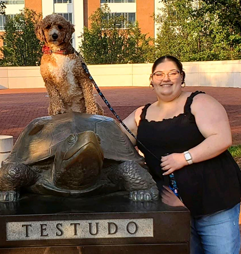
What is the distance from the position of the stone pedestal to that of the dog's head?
2104 mm

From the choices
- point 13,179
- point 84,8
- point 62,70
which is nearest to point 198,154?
point 13,179

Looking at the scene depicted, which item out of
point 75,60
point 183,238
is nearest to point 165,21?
point 75,60

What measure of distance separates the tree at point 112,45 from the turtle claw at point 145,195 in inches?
1126

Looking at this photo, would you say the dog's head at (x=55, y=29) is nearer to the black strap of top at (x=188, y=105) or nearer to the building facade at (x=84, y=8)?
the black strap of top at (x=188, y=105)

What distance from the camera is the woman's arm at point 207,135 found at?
2436 mm

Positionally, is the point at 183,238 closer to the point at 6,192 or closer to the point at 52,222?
the point at 52,222

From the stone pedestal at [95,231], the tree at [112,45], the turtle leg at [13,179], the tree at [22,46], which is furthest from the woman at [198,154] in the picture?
the tree at [22,46]

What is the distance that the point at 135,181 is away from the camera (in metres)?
2.44

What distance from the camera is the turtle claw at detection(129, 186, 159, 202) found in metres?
2.38

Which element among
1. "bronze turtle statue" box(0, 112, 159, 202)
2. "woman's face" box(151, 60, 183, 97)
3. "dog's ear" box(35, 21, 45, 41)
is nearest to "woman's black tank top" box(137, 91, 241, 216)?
"woman's face" box(151, 60, 183, 97)

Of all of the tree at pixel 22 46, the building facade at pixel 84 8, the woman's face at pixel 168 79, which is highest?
the building facade at pixel 84 8

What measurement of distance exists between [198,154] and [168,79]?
50 centimetres

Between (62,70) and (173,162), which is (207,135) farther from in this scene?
(62,70)

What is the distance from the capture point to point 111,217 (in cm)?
212
